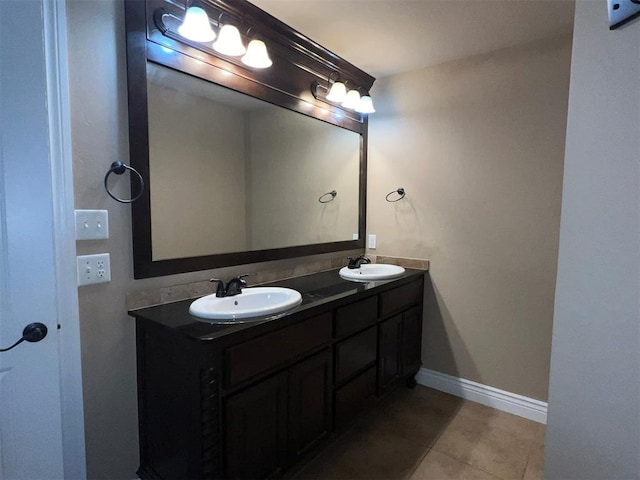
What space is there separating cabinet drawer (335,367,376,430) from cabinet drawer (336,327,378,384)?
0.20ft

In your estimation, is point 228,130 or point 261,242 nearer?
point 228,130

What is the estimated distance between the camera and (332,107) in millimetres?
2404

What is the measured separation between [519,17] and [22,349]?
267 centimetres

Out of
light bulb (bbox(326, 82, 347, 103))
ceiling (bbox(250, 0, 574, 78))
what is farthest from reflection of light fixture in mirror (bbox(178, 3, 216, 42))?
light bulb (bbox(326, 82, 347, 103))

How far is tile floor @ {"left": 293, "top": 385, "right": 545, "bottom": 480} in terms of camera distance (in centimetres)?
170

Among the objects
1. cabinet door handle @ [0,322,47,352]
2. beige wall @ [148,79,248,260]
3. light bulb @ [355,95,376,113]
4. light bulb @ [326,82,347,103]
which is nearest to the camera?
cabinet door handle @ [0,322,47,352]

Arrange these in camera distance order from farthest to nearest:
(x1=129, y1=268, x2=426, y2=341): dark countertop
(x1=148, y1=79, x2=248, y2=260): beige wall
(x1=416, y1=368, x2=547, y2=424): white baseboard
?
(x1=416, y1=368, x2=547, y2=424): white baseboard < (x1=148, y1=79, x2=248, y2=260): beige wall < (x1=129, y1=268, x2=426, y2=341): dark countertop

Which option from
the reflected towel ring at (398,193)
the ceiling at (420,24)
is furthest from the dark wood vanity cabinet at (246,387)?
the ceiling at (420,24)

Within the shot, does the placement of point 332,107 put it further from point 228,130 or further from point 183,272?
point 183,272

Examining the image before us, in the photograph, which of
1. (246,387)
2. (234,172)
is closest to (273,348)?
(246,387)

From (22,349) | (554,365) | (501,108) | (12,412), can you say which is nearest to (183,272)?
(22,349)

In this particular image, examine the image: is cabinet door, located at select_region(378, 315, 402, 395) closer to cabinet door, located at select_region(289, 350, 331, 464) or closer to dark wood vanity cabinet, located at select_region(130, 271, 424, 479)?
dark wood vanity cabinet, located at select_region(130, 271, 424, 479)

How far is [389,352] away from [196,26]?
6.57 feet

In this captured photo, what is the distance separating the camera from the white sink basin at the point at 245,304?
1.30 metres
